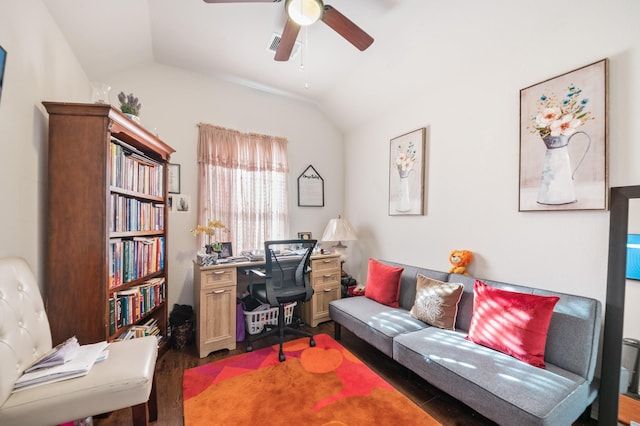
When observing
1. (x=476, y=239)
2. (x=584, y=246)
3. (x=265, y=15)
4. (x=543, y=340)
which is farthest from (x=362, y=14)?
(x=543, y=340)

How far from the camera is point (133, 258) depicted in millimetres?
1976

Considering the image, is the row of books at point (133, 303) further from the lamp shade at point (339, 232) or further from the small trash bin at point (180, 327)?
the lamp shade at point (339, 232)

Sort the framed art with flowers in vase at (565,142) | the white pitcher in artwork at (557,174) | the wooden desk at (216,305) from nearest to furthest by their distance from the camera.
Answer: the framed art with flowers in vase at (565,142), the white pitcher in artwork at (557,174), the wooden desk at (216,305)

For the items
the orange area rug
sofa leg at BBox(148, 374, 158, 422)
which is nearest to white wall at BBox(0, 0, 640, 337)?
sofa leg at BBox(148, 374, 158, 422)

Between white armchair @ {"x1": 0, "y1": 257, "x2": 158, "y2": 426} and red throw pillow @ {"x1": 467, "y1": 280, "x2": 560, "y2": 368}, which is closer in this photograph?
white armchair @ {"x1": 0, "y1": 257, "x2": 158, "y2": 426}

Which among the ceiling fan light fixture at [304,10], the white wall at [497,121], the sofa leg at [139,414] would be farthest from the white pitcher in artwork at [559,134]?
the sofa leg at [139,414]

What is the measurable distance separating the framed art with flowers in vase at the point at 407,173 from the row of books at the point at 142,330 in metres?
2.63

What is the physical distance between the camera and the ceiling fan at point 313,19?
1.53 metres

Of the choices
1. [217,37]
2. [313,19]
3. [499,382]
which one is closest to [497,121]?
[313,19]

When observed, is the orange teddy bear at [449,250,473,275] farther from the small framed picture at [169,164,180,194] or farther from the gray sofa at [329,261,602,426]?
the small framed picture at [169,164,180,194]

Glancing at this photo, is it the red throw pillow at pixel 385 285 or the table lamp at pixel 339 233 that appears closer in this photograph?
the red throw pillow at pixel 385 285

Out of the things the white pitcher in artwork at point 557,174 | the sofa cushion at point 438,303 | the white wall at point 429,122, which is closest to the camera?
the white wall at point 429,122

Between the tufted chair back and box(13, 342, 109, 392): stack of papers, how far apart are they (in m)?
0.04

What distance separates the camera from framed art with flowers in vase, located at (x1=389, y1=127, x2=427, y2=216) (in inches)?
105
